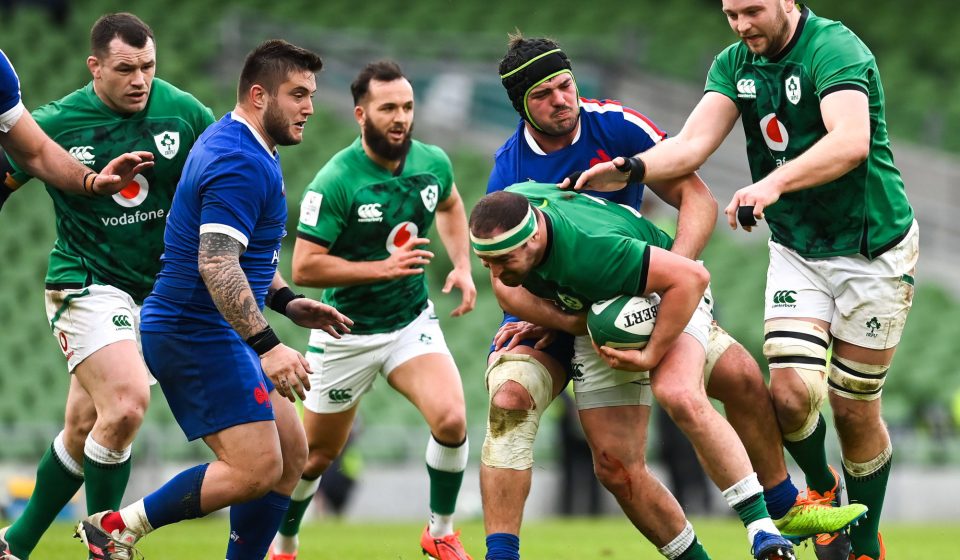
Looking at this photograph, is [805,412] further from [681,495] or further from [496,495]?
[681,495]

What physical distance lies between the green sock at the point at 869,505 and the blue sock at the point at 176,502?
A: 128 inches

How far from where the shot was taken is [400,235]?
27.0 feet

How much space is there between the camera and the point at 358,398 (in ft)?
26.8

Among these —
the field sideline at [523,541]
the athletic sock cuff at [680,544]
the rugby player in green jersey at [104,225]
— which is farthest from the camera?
the field sideline at [523,541]

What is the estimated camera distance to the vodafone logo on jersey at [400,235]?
8188 mm

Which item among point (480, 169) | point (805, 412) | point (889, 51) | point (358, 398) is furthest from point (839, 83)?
point (889, 51)

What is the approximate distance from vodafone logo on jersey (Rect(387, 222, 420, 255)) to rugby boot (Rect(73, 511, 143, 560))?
271cm

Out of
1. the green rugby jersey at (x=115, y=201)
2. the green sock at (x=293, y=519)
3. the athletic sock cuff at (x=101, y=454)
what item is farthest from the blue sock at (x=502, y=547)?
the green rugby jersey at (x=115, y=201)

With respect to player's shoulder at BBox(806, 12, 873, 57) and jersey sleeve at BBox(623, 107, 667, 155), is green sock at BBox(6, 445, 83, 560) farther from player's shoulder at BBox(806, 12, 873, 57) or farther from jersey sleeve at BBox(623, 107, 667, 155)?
player's shoulder at BBox(806, 12, 873, 57)

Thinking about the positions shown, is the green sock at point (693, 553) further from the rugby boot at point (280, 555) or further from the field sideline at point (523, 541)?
the rugby boot at point (280, 555)

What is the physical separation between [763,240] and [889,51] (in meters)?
4.76

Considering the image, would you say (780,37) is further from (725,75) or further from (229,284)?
(229,284)

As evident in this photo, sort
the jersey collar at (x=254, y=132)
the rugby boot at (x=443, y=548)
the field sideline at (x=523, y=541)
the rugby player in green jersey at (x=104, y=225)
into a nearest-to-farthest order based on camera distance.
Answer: the jersey collar at (x=254, y=132), the rugby player in green jersey at (x=104, y=225), the rugby boot at (x=443, y=548), the field sideline at (x=523, y=541)

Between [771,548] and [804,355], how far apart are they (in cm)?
114
